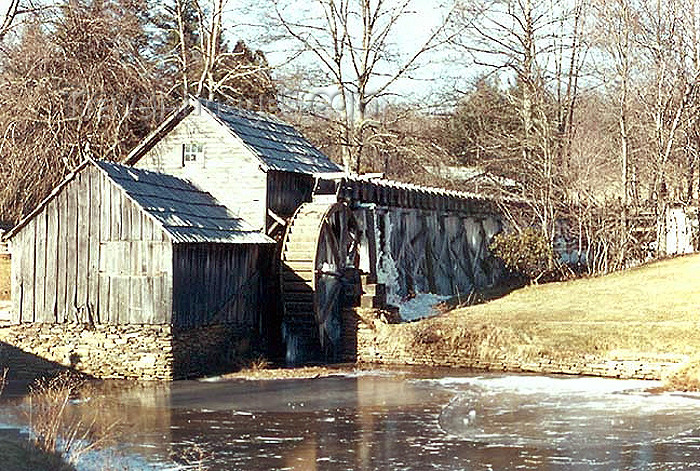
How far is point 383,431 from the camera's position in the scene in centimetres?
1766

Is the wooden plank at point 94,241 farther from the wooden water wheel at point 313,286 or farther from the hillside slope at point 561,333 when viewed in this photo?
the hillside slope at point 561,333

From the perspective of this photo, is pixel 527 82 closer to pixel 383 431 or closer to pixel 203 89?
pixel 203 89

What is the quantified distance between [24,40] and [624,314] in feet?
61.8

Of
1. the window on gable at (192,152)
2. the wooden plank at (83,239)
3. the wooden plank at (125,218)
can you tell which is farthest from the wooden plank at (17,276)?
the window on gable at (192,152)

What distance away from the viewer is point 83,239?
2339 cm

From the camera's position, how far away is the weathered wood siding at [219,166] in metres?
26.7

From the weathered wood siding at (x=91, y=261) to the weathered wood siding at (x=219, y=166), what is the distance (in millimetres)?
4111

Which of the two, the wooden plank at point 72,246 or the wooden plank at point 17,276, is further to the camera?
the wooden plank at point 17,276

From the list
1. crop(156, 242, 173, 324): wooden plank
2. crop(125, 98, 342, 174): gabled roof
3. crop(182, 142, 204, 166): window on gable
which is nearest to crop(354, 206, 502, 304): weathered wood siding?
crop(125, 98, 342, 174): gabled roof

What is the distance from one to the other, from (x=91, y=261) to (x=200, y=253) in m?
2.24

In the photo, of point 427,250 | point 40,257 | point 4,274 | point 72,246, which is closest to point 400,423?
point 72,246

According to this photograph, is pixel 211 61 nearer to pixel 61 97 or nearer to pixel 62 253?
pixel 61 97

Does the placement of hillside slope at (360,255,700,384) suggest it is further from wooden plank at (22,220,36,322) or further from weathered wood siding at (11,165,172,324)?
wooden plank at (22,220,36,322)

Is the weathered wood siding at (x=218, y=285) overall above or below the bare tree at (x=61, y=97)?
below
